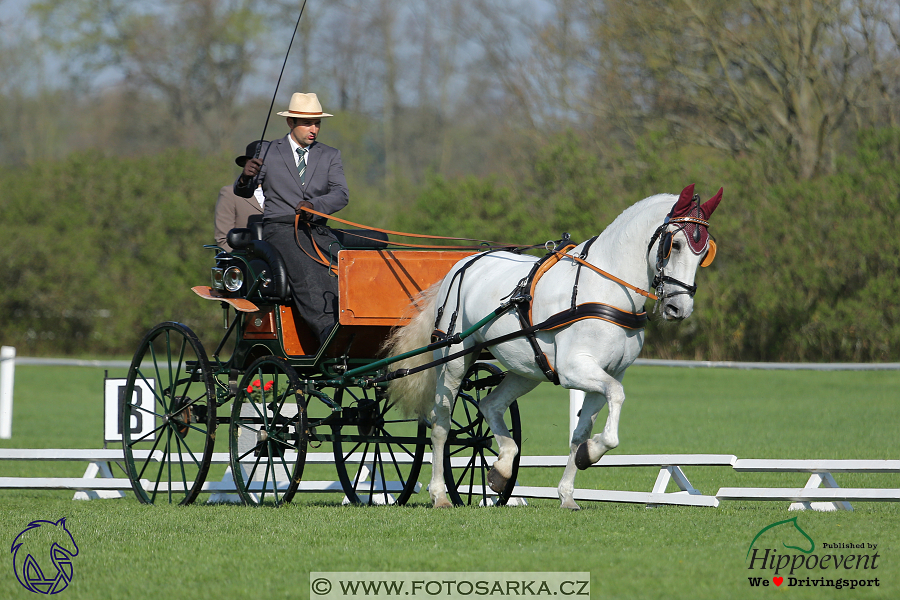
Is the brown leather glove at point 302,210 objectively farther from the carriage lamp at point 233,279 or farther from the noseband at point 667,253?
the noseband at point 667,253

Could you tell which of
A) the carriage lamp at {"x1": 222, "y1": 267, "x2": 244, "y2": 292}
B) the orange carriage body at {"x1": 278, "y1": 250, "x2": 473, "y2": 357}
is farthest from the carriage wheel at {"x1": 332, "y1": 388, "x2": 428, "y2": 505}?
the carriage lamp at {"x1": 222, "y1": 267, "x2": 244, "y2": 292}

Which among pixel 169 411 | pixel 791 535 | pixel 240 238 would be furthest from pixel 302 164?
pixel 791 535

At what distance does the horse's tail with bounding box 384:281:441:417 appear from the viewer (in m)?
7.40

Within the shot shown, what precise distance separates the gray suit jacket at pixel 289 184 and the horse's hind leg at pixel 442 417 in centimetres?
139

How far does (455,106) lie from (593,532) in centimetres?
3783

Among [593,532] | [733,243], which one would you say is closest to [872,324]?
[733,243]

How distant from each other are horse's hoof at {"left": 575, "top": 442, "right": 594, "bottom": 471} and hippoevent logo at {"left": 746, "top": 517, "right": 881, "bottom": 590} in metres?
1.12

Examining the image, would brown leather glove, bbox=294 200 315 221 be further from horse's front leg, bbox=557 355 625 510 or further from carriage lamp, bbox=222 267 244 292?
horse's front leg, bbox=557 355 625 510

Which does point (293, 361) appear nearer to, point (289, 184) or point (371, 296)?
point (371, 296)

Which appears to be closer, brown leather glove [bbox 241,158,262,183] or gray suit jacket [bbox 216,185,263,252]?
brown leather glove [bbox 241,158,262,183]

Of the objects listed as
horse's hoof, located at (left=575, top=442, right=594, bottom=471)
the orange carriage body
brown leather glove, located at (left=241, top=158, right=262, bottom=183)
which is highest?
brown leather glove, located at (left=241, top=158, right=262, bottom=183)

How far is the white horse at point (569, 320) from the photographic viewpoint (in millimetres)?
6164

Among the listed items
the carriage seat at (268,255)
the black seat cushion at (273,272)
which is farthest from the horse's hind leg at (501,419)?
the black seat cushion at (273,272)

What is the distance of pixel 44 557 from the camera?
543 centimetres
